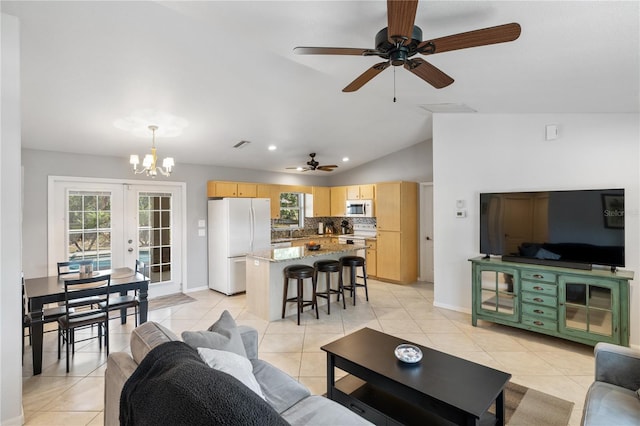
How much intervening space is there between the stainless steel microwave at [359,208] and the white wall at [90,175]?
7.24 ft

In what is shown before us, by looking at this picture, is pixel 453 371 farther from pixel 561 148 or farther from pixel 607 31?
pixel 561 148

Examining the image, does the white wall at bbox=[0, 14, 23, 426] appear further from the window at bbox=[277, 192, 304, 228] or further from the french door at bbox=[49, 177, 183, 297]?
the window at bbox=[277, 192, 304, 228]

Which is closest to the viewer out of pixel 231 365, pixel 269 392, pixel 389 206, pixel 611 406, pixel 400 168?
pixel 231 365

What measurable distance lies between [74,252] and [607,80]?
6.63 meters

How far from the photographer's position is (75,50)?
246 centimetres

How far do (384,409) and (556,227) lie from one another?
2.86m

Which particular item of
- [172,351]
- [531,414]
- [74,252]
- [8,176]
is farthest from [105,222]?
[531,414]

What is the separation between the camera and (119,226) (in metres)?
4.97

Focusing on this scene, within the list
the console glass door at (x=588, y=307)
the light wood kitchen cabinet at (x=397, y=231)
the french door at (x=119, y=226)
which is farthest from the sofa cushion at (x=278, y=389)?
the light wood kitchen cabinet at (x=397, y=231)

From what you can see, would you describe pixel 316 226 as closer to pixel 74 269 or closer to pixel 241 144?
pixel 241 144

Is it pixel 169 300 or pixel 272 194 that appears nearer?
pixel 169 300

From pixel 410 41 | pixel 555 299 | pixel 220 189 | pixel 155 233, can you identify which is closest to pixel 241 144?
pixel 220 189

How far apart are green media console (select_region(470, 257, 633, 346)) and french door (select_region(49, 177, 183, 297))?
16.0 ft

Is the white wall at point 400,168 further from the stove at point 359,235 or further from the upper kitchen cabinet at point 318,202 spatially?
the stove at point 359,235
